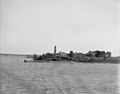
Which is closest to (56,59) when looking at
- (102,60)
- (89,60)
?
(89,60)

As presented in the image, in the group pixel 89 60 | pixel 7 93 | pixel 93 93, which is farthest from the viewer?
pixel 89 60

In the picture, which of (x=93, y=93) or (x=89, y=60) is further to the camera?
(x=89, y=60)

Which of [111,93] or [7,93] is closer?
[7,93]

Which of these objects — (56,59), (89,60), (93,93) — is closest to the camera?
(93,93)

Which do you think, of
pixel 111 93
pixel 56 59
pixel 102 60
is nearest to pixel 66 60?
→ pixel 56 59

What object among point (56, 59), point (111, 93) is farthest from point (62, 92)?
point (56, 59)

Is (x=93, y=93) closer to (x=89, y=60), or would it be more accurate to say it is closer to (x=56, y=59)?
(x=56, y=59)

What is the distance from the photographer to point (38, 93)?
2.81 m

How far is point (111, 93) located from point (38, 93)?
3.49ft

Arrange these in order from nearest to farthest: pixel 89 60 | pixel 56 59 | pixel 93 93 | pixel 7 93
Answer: pixel 7 93 < pixel 93 93 < pixel 56 59 < pixel 89 60

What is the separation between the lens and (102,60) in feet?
90.6

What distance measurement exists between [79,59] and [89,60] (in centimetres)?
175

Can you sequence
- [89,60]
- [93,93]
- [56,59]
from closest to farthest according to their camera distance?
[93,93] → [56,59] → [89,60]

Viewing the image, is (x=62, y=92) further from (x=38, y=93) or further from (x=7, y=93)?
(x=7, y=93)
